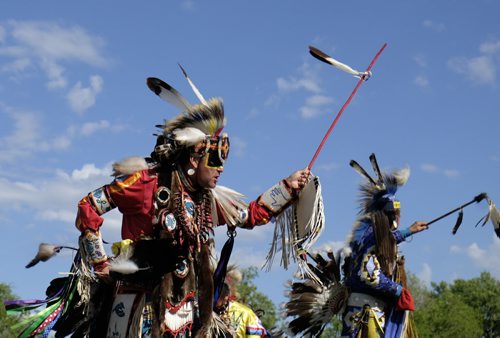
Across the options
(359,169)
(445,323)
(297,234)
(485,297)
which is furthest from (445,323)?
(297,234)

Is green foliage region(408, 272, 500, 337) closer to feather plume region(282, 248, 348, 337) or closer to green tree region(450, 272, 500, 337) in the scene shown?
green tree region(450, 272, 500, 337)

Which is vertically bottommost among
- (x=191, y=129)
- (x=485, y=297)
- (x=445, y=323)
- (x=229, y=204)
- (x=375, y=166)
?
(x=229, y=204)

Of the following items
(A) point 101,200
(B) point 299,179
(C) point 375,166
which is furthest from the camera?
(C) point 375,166

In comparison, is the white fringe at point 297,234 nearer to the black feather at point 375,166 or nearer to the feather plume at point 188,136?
the feather plume at point 188,136

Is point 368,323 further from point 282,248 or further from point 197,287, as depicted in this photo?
point 197,287

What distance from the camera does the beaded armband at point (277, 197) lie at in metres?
4.71

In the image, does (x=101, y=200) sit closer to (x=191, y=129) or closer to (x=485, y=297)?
(x=191, y=129)

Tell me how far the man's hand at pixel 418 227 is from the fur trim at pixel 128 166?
358 centimetres

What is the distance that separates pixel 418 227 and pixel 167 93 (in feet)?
11.7

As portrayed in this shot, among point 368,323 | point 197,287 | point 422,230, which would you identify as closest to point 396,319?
point 368,323

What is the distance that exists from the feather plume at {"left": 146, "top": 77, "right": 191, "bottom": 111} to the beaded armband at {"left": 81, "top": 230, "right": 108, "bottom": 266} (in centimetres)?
90

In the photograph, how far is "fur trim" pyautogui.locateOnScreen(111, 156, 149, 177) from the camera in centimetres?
434

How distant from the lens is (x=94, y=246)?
418cm

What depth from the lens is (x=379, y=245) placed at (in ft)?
22.9
